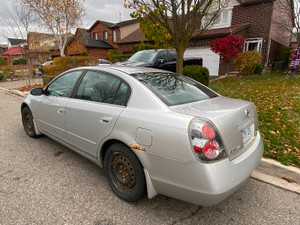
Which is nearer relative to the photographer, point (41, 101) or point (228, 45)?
point (41, 101)

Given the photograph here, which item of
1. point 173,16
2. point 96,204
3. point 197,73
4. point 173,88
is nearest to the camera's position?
point 96,204

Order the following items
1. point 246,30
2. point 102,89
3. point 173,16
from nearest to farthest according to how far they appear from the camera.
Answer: point 102,89 → point 173,16 → point 246,30

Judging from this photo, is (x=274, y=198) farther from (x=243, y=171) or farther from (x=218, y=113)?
(x=218, y=113)

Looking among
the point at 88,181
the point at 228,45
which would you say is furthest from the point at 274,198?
the point at 228,45

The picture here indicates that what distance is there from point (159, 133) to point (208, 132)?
1.42 ft

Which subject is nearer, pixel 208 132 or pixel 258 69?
pixel 208 132

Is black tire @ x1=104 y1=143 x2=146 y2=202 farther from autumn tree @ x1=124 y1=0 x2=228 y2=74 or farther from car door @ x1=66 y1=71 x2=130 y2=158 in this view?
autumn tree @ x1=124 y1=0 x2=228 y2=74

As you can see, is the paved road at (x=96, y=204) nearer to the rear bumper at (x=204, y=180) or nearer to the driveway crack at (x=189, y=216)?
the driveway crack at (x=189, y=216)

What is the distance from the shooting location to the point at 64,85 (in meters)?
3.28

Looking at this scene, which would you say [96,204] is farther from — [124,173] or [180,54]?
[180,54]

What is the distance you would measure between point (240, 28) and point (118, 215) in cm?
1429

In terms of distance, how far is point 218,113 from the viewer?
6.34 ft

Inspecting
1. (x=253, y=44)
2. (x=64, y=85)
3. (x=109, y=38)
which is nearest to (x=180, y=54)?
(x=64, y=85)

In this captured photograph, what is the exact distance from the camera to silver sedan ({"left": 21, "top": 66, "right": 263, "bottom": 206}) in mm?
1737
